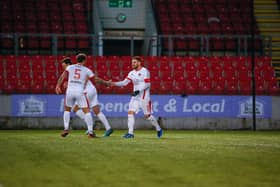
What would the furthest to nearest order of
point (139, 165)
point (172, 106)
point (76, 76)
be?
point (172, 106) → point (76, 76) → point (139, 165)

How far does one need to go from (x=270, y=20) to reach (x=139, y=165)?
25.4m

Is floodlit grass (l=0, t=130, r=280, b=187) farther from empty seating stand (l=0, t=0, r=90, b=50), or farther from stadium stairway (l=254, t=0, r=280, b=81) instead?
stadium stairway (l=254, t=0, r=280, b=81)

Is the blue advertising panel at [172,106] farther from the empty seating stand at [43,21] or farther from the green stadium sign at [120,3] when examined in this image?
the green stadium sign at [120,3]

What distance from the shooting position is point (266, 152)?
14.8 m

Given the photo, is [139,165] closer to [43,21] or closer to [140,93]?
[140,93]

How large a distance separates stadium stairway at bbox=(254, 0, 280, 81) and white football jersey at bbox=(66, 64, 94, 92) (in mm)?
14272

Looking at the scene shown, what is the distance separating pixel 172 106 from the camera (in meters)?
29.3

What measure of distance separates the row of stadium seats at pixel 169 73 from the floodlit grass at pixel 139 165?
13109 millimetres

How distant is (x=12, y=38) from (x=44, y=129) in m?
4.62

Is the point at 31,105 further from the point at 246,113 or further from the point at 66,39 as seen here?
the point at 246,113

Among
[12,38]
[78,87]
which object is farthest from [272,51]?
[78,87]

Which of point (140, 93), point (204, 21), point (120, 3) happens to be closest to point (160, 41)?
point (204, 21)

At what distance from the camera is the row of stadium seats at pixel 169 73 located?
29422 mm

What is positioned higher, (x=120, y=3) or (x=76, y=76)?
(x=120, y=3)
